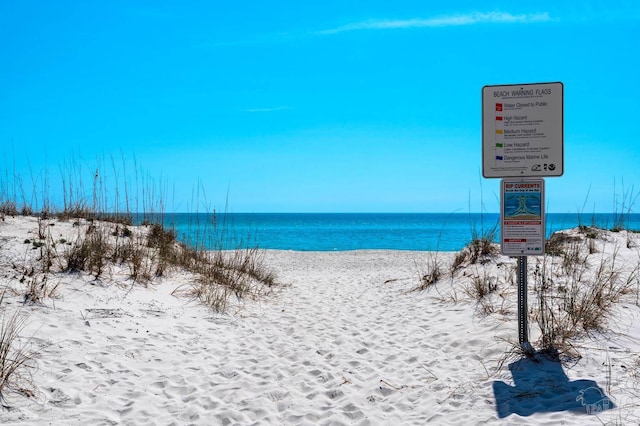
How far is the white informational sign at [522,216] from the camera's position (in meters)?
4.30

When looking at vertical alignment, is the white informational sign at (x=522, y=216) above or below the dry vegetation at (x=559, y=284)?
above

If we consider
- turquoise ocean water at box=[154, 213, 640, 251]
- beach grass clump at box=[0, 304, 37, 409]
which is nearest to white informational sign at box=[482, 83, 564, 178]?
turquoise ocean water at box=[154, 213, 640, 251]

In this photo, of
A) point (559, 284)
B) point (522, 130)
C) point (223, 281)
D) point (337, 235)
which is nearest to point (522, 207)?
point (522, 130)

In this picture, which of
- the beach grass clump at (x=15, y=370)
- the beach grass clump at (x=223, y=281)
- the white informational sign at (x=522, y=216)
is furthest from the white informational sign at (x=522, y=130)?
the beach grass clump at (x=223, y=281)

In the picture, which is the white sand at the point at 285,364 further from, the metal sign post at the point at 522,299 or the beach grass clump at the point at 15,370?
the metal sign post at the point at 522,299

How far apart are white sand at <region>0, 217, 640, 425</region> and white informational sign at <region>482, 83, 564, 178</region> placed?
176cm

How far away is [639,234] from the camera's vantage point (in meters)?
11.6

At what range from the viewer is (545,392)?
142 inches

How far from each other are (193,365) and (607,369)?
3.70 m

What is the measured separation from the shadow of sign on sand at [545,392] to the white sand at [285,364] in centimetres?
1

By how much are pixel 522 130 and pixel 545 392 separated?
225cm

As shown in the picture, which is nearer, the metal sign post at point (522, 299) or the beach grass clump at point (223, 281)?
the metal sign post at point (522, 299)

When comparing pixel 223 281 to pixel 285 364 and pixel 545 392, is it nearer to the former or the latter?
pixel 285 364

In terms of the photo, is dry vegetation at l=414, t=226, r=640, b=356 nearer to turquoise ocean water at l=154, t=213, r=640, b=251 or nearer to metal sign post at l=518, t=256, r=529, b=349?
metal sign post at l=518, t=256, r=529, b=349
